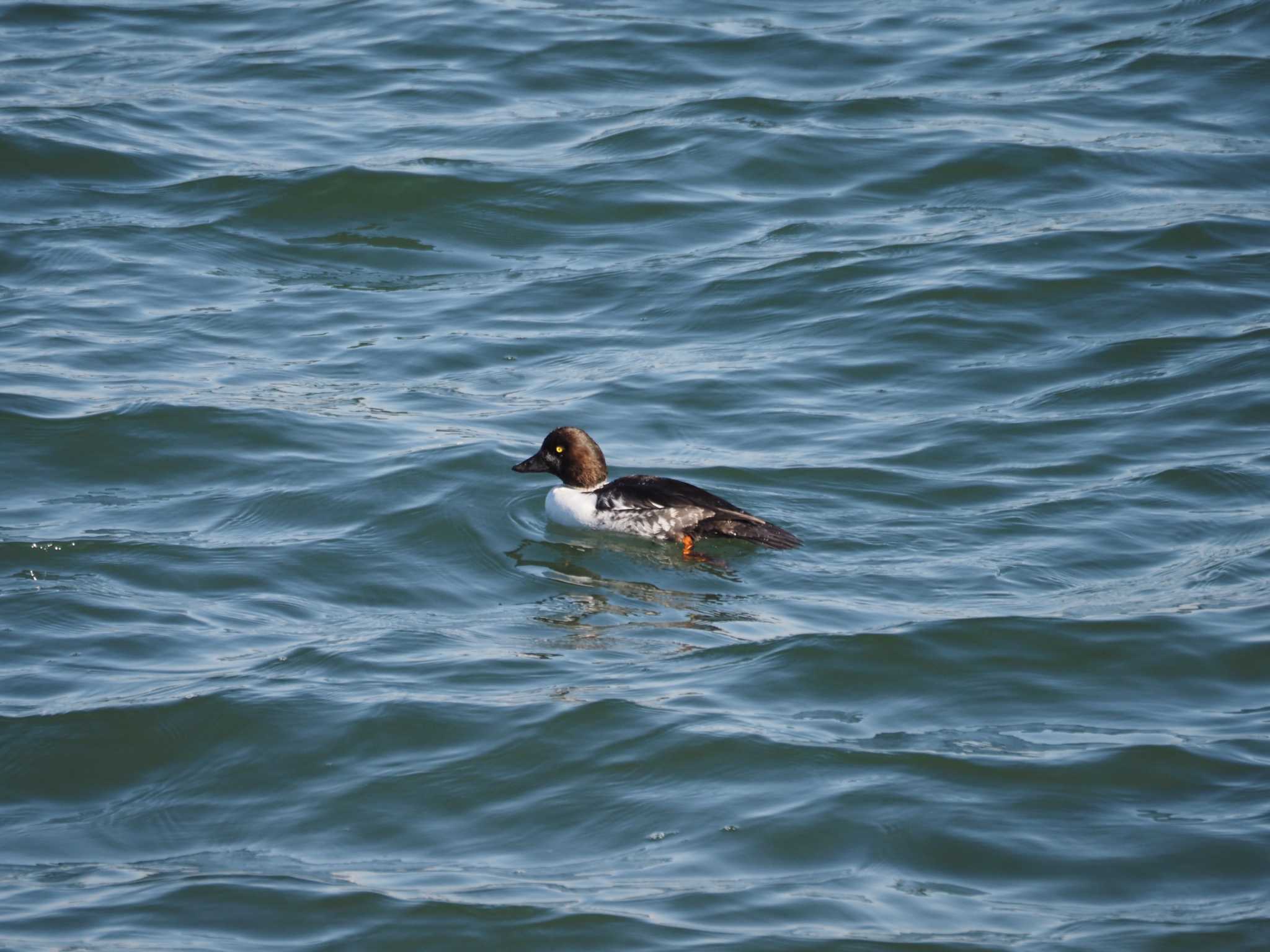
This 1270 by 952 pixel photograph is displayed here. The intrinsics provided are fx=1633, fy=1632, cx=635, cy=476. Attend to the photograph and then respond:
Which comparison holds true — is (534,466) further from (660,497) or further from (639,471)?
(660,497)

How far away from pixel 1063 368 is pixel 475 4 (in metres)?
12.0

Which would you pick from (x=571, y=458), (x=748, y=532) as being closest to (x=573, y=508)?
(x=571, y=458)

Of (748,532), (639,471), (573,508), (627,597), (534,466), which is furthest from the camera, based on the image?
(639,471)

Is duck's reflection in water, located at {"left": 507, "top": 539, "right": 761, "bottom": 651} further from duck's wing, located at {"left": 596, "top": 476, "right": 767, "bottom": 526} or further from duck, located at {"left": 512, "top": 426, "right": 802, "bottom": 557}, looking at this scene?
duck's wing, located at {"left": 596, "top": 476, "right": 767, "bottom": 526}

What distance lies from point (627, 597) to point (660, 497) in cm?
81

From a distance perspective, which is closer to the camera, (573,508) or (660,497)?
(660,497)

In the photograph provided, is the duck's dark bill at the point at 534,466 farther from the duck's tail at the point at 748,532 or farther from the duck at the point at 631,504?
the duck's tail at the point at 748,532

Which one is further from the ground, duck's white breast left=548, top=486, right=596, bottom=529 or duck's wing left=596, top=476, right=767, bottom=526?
duck's wing left=596, top=476, right=767, bottom=526

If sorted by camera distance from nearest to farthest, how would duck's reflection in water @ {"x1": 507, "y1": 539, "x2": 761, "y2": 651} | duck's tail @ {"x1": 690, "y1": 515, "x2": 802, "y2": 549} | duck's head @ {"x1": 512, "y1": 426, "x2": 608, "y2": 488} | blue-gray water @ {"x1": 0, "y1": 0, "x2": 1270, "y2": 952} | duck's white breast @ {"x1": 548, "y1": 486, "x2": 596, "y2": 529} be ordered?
blue-gray water @ {"x1": 0, "y1": 0, "x2": 1270, "y2": 952} → duck's reflection in water @ {"x1": 507, "y1": 539, "x2": 761, "y2": 651} → duck's tail @ {"x1": 690, "y1": 515, "x2": 802, "y2": 549} → duck's white breast @ {"x1": 548, "y1": 486, "x2": 596, "y2": 529} → duck's head @ {"x1": 512, "y1": 426, "x2": 608, "y2": 488}

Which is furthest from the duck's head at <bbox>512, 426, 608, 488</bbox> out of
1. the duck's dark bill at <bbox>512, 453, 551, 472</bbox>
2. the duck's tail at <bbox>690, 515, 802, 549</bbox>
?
the duck's tail at <bbox>690, 515, 802, 549</bbox>

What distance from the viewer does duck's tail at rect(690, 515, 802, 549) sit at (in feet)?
31.4

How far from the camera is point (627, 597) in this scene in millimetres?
9383

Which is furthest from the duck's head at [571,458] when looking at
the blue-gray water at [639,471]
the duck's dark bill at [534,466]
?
the blue-gray water at [639,471]

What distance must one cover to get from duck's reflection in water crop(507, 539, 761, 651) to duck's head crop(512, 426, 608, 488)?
19.1 inches
